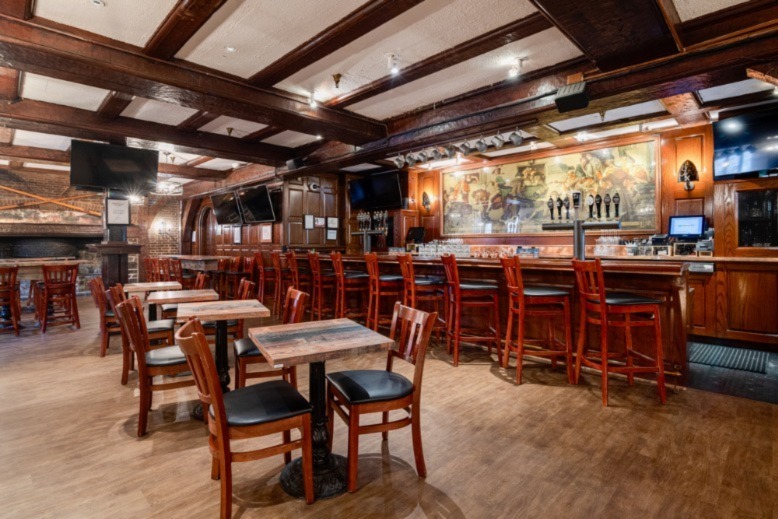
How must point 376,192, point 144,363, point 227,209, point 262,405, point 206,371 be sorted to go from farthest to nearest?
point 227,209 < point 376,192 < point 144,363 < point 262,405 < point 206,371

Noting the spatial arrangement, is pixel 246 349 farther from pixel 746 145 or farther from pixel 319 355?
pixel 746 145

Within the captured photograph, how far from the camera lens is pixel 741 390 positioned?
10.9 ft

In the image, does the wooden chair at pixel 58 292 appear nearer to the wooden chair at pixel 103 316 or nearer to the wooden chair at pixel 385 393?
the wooden chair at pixel 103 316

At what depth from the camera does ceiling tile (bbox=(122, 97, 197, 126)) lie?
4.99m

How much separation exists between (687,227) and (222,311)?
6.10 meters

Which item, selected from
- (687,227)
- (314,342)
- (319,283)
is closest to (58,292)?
(319,283)

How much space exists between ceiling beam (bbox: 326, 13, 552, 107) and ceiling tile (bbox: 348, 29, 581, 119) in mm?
144

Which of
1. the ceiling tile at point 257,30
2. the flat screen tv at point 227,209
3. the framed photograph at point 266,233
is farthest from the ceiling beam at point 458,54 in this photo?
the flat screen tv at point 227,209

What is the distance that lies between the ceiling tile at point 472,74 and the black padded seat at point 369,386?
3.07 metres

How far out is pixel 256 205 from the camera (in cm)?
915

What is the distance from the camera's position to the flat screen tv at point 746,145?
4891 mm

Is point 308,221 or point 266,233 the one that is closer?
point 308,221

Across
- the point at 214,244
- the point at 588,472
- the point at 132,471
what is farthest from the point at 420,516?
the point at 214,244

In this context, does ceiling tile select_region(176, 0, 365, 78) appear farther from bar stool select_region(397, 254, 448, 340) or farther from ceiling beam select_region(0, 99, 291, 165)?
ceiling beam select_region(0, 99, 291, 165)
